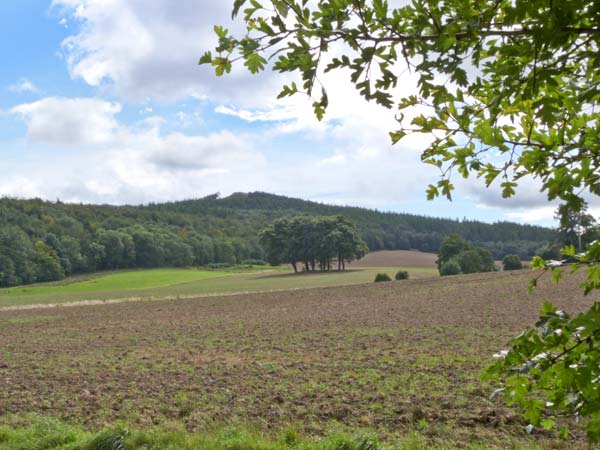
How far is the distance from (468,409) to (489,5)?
23.2 feet

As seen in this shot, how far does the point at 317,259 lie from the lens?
299 ft

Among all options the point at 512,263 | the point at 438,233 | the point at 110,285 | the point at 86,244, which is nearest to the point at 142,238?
the point at 86,244

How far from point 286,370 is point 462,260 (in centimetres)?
5245

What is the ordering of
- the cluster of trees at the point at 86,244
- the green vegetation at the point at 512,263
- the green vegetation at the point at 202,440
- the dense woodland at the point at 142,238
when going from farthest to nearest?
the dense woodland at the point at 142,238 < the cluster of trees at the point at 86,244 < the green vegetation at the point at 512,263 < the green vegetation at the point at 202,440

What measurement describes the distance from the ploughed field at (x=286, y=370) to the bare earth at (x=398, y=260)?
Answer: 220 feet

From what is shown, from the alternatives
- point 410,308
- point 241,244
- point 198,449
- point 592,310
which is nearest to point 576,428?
point 198,449

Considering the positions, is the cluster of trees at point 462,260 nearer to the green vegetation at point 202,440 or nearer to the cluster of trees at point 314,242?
the cluster of trees at point 314,242

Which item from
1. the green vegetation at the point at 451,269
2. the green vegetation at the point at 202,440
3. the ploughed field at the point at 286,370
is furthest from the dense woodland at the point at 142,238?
the green vegetation at the point at 202,440

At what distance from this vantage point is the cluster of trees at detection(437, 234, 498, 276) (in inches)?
2329

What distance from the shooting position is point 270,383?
35.5 feet

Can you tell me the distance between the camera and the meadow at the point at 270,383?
22.3 ft

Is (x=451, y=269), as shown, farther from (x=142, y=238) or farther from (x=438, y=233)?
(x=438, y=233)

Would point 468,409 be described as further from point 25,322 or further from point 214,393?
point 25,322

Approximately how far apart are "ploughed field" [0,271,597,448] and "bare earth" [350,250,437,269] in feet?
220
